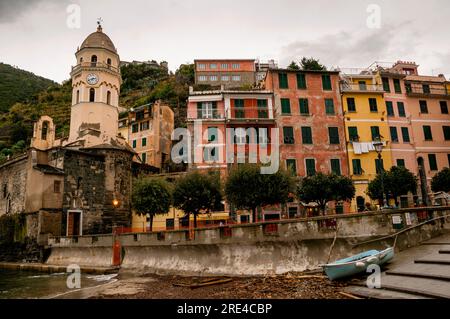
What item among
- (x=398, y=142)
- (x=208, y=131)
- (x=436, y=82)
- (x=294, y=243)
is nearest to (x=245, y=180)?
(x=294, y=243)

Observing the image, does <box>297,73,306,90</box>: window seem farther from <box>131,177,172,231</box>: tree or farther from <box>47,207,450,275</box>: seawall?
<box>47,207,450,275</box>: seawall

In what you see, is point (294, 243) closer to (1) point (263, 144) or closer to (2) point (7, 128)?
(1) point (263, 144)

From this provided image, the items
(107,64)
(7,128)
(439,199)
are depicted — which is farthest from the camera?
(7,128)

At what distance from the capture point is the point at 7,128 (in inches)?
3036

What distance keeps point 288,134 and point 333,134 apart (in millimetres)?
4467

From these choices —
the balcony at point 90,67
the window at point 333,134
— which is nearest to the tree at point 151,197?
the window at point 333,134

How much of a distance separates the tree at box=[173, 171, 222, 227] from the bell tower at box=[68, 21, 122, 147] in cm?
1908

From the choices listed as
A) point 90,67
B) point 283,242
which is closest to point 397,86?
point 283,242

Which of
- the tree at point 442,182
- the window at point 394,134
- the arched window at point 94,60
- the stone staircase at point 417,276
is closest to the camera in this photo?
the stone staircase at point 417,276

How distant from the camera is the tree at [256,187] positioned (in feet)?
74.0

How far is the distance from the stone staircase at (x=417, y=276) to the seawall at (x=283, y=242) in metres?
1.03

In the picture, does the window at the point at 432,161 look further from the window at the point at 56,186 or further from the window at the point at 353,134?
the window at the point at 56,186
